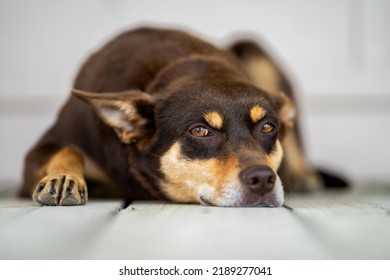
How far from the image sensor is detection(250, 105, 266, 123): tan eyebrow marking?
243 cm

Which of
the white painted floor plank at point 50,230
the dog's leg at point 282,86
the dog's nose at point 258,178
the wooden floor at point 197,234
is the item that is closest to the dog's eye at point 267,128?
the dog's nose at point 258,178

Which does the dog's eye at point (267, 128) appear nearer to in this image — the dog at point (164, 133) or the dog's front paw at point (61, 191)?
the dog at point (164, 133)

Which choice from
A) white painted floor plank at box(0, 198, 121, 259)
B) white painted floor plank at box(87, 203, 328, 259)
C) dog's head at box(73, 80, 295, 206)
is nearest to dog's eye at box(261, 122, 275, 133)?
dog's head at box(73, 80, 295, 206)

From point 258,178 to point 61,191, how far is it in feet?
2.55

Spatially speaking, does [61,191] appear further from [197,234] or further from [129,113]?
[197,234]

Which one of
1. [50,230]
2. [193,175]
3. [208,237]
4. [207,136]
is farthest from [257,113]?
[50,230]

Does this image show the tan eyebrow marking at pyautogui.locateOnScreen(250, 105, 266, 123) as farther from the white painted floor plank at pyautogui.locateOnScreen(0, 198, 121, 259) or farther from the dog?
the white painted floor plank at pyautogui.locateOnScreen(0, 198, 121, 259)

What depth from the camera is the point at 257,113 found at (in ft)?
8.01

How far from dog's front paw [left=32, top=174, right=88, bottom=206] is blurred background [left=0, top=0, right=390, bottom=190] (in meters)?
2.66

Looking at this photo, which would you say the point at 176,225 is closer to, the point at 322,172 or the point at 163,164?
the point at 163,164

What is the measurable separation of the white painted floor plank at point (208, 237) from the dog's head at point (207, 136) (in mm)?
246

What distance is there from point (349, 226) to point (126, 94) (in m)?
1.24

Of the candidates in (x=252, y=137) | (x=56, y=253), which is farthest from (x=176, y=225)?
(x=252, y=137)

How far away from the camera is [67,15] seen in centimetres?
492
